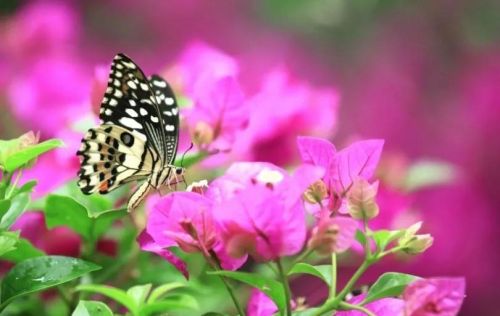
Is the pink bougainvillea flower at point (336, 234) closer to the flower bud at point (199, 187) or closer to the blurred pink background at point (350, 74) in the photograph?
the flower bud at point (199, 187)

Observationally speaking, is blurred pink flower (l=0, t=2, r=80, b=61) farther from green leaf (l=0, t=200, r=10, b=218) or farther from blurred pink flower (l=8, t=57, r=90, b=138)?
green leaf (l=0, t=200, r=10, b=218)

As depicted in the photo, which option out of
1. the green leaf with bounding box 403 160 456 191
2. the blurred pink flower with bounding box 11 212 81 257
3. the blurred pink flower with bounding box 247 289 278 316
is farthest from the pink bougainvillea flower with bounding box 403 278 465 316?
the green leaf with bounding box 403 160 456 191

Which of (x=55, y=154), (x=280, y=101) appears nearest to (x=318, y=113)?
(x=280, y=101)

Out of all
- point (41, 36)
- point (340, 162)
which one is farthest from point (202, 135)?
point (41, 36)

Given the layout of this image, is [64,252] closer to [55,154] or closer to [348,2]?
[55,154]

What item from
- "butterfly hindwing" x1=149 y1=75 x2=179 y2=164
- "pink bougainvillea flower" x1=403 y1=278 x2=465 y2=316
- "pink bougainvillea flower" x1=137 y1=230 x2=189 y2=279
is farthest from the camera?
"butterfly hindwing" x1=149 y1=75 x2=179 y2=164

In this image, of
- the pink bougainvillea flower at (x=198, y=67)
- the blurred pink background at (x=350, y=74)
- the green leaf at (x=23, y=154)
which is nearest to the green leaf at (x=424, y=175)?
the blurred pink background at (x=350, y=74)

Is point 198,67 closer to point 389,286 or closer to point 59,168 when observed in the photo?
point 59,168

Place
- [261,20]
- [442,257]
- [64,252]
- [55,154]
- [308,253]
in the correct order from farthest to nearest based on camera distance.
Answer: [261,20] < [442,257] < [55,154] < [64,252] < [308,253]
